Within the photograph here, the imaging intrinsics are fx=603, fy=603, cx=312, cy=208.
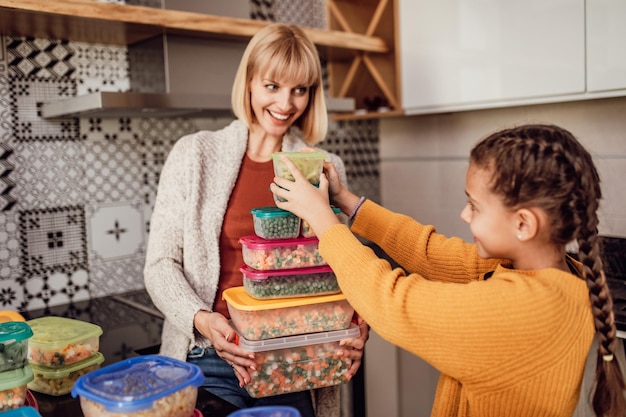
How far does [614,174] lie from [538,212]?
1.38m

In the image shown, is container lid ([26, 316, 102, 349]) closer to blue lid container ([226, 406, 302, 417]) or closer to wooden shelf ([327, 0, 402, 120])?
blue lid container ([226, 406, 302, 417])

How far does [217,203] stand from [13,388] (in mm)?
727

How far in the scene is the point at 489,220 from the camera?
3.62 ft

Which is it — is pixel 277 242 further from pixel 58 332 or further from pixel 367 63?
pixel 367 63

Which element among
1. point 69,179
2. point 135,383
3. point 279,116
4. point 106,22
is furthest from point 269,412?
point 69,179

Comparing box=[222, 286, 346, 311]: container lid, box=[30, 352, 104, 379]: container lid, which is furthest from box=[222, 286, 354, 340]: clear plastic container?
box=[30, 352, 104, 379]: container lid

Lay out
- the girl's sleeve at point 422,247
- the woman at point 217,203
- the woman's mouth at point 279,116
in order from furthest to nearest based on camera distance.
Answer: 1. the woman's mouth at point 279,116
2. the woman at point 217,203
3. the girl's sleeve at point 422,247

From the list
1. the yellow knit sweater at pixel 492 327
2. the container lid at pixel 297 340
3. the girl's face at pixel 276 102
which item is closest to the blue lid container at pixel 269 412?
the yellow knit sweater at pixel 492 327

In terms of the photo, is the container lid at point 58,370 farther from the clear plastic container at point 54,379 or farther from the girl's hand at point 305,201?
the girl's hand at point 305,201

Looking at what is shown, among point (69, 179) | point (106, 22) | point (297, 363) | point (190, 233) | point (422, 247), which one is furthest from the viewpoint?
point (69, 179)

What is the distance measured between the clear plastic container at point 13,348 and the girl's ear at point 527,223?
90 centimetres

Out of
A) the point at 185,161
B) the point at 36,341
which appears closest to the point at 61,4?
the point at 185,161

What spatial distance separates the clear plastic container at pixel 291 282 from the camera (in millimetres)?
1272

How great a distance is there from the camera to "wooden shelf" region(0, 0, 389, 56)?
68.4 inches
